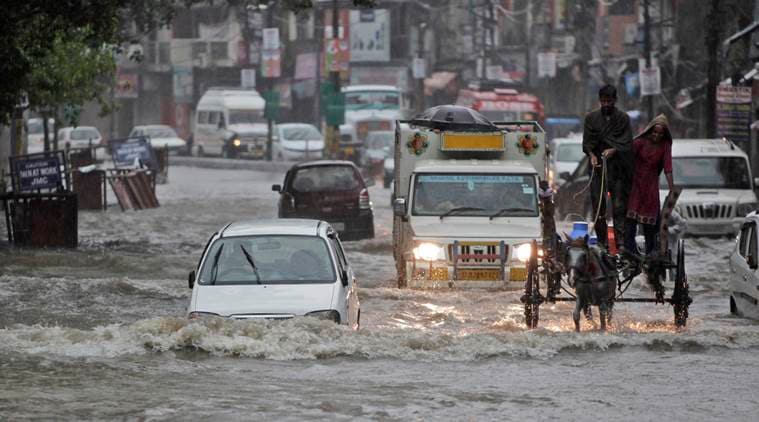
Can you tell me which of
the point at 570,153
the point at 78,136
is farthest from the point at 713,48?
the point at 78,136

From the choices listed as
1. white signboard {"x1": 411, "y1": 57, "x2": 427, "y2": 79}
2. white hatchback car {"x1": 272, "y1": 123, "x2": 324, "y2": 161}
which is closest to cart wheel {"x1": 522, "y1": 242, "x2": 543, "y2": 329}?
white hatchback car {"x1": 272, "y1": 123, "x2": 324, "y2": 161}

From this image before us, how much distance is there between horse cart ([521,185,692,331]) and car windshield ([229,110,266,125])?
172 feet

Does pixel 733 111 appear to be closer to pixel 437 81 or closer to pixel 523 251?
pixel 523 251

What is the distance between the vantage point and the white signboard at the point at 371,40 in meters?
81.2

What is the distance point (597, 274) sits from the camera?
48.0 feet

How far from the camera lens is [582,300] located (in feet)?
48.5

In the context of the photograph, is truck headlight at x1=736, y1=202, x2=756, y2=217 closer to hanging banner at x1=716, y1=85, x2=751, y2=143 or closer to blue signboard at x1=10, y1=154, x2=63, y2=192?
hanging banner at x1=716, y1=85, x2=751, y2=143

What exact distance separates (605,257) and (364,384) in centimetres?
294

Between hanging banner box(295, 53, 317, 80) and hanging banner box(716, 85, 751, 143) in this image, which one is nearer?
hanging banner box(716, 85, 751, 143)

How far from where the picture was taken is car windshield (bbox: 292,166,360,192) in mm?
28844

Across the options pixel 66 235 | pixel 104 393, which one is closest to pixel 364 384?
pixel 104 393

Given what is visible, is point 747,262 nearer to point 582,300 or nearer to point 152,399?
point 582,300

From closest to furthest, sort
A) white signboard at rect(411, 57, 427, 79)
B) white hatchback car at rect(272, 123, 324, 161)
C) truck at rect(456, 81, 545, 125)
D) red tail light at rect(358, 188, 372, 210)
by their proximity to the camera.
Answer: red tail light at rect(358, 188, 372, 210)
truck at rect(456, 81, 545, 125)
white hatchback car at rect(272, 123, 324, 161)
white signboard at rect(411, 57, 427, 79)

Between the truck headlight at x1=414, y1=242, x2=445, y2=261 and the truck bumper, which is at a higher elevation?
the truck headlight at x1=414, y1=242, x2=445, y2=261
